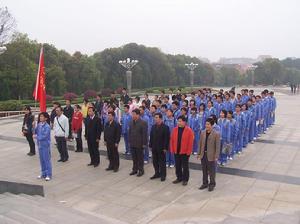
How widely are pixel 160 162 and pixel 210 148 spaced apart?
1.41 metres

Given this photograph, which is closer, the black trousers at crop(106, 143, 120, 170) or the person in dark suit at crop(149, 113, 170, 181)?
the person in dark suit at crop(149, 113, 170, 181)

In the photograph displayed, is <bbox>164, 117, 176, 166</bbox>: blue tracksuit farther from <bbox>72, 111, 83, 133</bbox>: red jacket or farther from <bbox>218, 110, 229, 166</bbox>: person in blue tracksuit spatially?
<bbox>72, 111, 83, 133</bbox>: red jacket

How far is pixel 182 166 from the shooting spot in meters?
7.62

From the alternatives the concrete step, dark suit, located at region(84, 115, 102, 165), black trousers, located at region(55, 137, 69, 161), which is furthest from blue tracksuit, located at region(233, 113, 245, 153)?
the concrete step

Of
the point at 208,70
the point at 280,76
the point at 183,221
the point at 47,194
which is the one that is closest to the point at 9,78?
the point at 47,194

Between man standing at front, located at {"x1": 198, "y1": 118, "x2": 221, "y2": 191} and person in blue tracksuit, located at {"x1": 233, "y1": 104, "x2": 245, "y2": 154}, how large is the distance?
8.46 feet

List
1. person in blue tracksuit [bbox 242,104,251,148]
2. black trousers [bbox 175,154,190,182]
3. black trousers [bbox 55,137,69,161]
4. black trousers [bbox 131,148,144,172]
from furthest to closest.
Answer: person in blue tracksuit [bbox 242,104,251,148], black trousers [bbox 55,137,69,161], black trousers [bbox 131,148,144,172], black trousers [bbox 175,154,190,182]

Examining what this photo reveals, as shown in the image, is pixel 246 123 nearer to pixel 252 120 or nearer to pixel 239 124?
pixel 239 124

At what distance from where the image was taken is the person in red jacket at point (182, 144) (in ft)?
23.7

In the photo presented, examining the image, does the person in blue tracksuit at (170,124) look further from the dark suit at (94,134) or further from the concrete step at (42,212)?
the concrete step at (42,212)

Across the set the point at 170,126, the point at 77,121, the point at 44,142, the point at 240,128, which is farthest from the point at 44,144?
the point at 240,128

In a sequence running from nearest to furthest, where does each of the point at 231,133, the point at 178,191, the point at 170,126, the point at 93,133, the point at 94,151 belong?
the point at 178,191
the point at 170,126
the point at 231,133
the point at 93,133
the point at 94,151

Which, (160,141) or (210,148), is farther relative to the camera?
(160,141)

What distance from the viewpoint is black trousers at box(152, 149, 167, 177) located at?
7.72 metres
